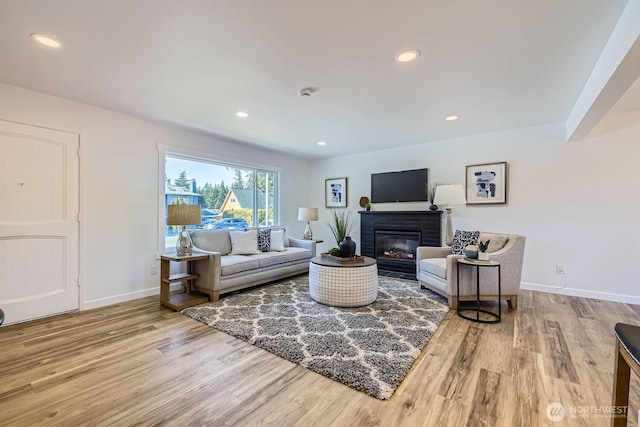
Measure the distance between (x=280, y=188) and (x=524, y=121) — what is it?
13.5 ft

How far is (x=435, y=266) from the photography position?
135 inches

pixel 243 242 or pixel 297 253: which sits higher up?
pixel 243 242

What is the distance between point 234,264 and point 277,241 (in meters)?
1.13

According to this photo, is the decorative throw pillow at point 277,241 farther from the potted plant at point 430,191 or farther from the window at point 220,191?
the potted plant at point 430,191

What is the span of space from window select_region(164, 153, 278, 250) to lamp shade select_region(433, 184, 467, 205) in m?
3.22

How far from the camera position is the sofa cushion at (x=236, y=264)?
350 cm

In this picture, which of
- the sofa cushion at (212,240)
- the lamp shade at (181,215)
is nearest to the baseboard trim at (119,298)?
the sofa cushion at (212,240)

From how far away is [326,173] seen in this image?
20.0 feet

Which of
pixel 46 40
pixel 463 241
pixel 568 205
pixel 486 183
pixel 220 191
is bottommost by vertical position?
pixel 463 241

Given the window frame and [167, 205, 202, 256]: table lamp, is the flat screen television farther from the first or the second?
[167, 205, 202, 256]: table lamp

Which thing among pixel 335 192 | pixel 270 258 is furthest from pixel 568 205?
pixel 270 258

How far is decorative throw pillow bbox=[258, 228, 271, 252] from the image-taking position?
178 inches

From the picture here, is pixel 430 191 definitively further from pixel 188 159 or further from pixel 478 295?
pixel 188 159

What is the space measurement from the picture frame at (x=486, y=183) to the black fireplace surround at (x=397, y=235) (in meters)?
0.59
